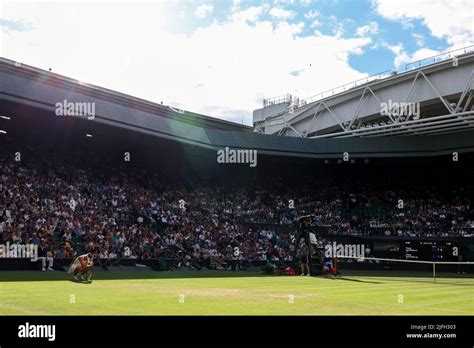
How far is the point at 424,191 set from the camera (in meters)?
57.8

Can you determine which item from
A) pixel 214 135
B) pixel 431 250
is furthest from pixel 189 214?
pixel 431 250

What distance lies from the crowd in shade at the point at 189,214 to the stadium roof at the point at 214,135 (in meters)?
5.53

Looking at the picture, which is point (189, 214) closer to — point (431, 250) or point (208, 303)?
point (431, 250)

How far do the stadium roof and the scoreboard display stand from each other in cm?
967

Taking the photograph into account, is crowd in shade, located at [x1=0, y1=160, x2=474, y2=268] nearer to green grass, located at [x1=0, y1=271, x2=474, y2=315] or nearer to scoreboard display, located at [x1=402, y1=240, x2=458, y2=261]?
scoreboard display, located at [x1=402, y1=240, x2=458, y2=261]

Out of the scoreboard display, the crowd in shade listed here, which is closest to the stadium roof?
the crowd in shade

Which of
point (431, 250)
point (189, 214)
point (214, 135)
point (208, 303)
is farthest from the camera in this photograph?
point (214, 135)

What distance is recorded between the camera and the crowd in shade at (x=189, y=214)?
110 ft

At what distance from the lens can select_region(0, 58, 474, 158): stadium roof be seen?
4056cm

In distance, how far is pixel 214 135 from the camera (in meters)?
49.0

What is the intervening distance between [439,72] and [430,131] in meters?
7.40

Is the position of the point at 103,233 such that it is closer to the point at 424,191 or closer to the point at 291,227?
the point at 291,227

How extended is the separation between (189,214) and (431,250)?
21.1 m
